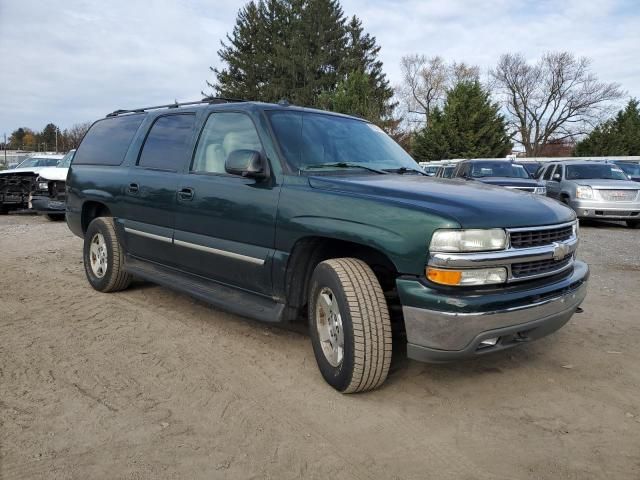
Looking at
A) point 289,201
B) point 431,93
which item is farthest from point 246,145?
point 431,93

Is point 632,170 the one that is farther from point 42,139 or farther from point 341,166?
point 42,139

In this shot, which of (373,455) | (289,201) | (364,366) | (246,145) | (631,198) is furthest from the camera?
(631,198)

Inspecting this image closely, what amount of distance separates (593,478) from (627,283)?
463cm

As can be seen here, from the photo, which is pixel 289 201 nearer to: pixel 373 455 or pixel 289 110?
pixel 289 110

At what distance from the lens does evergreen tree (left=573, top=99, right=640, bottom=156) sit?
38.6 metres

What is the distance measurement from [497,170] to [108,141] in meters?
9.57

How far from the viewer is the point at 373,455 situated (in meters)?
2.64

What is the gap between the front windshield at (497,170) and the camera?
41.1 ft

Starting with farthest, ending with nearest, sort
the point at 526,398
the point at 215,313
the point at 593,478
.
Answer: the point at 215,313
the point at 526,398
the point at 593,478

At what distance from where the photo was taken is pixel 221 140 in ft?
14.1

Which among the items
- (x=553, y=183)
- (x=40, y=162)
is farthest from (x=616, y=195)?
(x=40, y=162)

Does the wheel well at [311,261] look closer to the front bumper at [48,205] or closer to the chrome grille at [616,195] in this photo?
the chrome grille at [616,195]

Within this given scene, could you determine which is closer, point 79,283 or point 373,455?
point 373,455

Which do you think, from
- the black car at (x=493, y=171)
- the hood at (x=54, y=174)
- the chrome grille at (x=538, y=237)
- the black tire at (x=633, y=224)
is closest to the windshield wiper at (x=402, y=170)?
the chrome grille at (x=538, y=237)
